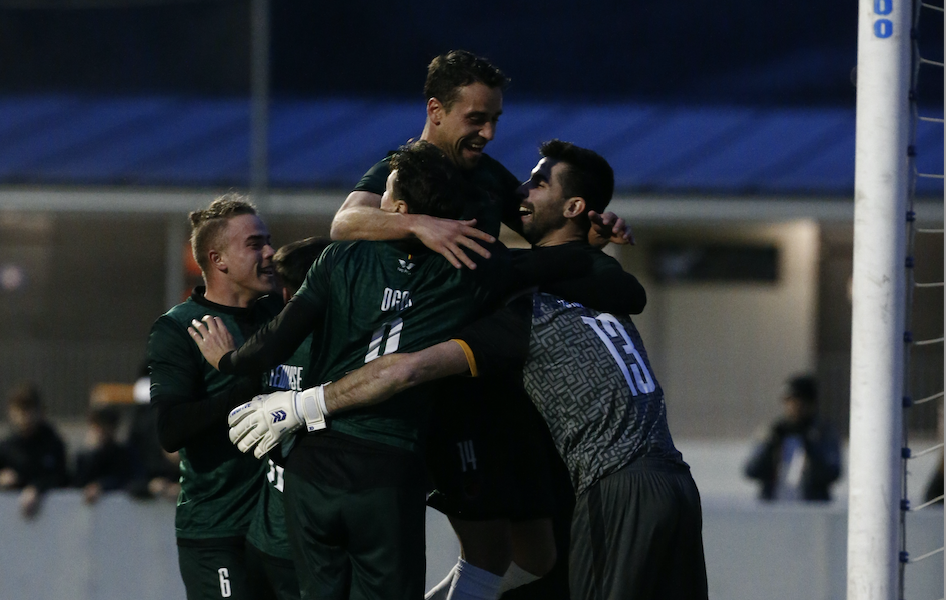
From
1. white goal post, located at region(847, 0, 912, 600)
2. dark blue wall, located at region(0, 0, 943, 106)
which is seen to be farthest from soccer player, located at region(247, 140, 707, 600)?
dark blue wall, located at region(0, 0, 943, 106)

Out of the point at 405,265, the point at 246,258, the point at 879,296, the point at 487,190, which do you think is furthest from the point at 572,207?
the point at 246,258

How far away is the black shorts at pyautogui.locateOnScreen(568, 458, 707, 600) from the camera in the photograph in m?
3.41

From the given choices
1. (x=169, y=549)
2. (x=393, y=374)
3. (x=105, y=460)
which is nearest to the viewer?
(x=393, y=374)

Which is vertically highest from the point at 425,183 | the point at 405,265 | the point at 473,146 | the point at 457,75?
the point at 457,75

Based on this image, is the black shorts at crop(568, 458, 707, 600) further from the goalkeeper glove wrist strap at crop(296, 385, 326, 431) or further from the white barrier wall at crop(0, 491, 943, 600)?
the white barrier wall at crop(0, 491, 943, 600)

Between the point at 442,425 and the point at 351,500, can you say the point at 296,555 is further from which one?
the point at 442,425

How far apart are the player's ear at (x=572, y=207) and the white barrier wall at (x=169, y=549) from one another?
326 centimetres

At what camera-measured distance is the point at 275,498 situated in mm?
3801

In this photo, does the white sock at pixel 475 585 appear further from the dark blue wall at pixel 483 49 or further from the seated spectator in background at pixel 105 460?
the dark blue wall at pixel 483 49

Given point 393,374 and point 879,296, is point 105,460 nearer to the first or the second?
point 393,374

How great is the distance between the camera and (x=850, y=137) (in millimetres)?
14273

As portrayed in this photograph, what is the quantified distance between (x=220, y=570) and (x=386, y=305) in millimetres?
1227

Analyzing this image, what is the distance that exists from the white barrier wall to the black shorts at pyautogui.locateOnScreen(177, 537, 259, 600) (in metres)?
2.80

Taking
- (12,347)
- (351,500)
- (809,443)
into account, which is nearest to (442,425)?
(351,500)
